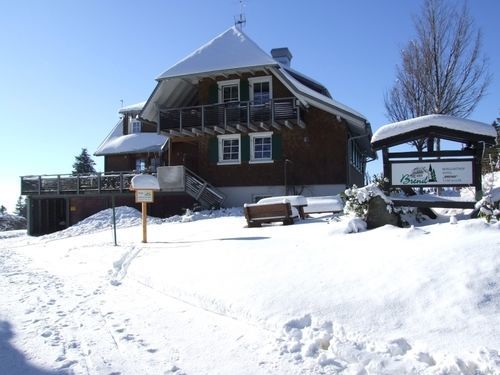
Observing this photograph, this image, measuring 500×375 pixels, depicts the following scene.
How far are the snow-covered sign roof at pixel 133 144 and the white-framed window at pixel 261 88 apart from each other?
26.0 ft

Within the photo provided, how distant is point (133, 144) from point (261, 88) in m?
10.6

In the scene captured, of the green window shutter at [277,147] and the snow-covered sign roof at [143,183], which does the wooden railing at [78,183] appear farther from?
the snow-covered sign roof at [143,183]

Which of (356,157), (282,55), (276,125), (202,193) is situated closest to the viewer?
(202,193)

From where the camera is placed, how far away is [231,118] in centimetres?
2172

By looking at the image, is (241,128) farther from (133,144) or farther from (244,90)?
(133,144)

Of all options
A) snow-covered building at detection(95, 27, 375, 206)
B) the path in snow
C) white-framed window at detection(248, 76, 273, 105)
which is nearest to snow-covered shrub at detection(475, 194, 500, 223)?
the path in snow

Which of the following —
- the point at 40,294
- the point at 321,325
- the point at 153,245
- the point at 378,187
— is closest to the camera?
the point at 321,325

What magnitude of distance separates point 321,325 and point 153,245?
7129 millimetres

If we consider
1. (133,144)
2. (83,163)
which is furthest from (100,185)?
(83,163)

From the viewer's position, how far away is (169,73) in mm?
22391

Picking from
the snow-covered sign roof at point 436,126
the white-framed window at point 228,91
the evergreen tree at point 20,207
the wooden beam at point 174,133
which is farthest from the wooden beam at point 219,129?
the evergreen tree at point 20,207

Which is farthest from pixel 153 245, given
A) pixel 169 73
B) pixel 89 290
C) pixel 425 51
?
pixel 425 51

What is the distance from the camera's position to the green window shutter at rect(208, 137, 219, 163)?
22.9m

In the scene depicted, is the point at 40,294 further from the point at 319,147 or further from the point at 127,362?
the point at 319,147
